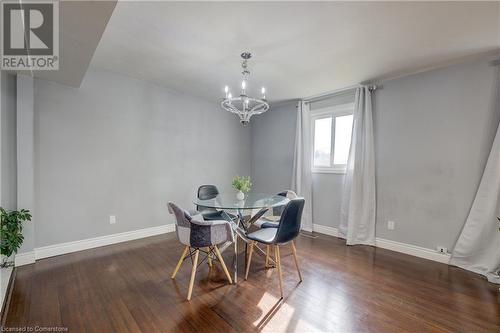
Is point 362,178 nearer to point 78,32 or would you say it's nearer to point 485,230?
point 485,230

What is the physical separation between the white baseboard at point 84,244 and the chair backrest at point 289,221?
8.52 ft

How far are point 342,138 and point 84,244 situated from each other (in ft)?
14.4

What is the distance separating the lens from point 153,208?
3.89 meters

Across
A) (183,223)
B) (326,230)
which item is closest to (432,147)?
(326,230)

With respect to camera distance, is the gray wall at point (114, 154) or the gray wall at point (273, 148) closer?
the gray wall at point (114, 154)

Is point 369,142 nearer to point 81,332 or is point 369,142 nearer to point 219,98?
point 219,98

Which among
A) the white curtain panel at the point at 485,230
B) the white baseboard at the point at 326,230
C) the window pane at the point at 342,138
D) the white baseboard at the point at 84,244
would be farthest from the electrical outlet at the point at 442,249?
the white baseboard at the point at 84,244

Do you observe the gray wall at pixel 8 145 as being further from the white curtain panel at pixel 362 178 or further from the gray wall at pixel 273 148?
the white curtain panel at pixel 362 178

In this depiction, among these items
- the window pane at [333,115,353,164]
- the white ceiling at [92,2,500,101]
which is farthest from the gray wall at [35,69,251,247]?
the window pane at [333,115,353,164]

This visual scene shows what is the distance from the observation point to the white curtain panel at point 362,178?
355 cm

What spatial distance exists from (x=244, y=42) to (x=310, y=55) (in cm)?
82

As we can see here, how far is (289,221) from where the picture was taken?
2160mm

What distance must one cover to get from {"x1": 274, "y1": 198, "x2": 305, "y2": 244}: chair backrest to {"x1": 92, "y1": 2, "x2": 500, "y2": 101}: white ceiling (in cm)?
164

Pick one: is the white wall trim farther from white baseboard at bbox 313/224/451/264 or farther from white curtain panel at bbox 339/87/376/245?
white curtain panel at bbox 339/87/376/245
